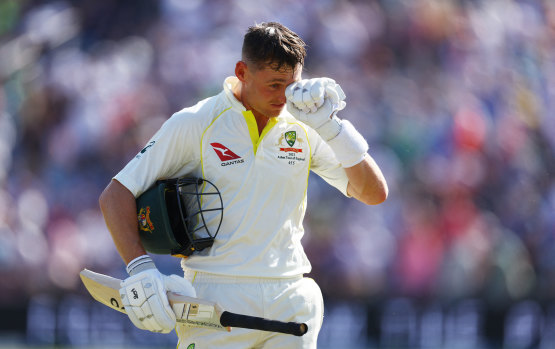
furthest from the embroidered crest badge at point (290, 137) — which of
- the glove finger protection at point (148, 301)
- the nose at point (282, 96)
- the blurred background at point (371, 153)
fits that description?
the blurred background at point (371, 153)

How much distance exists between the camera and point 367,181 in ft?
10.2

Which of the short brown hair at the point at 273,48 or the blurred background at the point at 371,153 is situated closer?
the short brown hair at the point at 273,48

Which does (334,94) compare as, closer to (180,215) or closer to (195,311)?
(180,215)

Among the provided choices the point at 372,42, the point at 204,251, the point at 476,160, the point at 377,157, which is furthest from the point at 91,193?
the point at 204,251

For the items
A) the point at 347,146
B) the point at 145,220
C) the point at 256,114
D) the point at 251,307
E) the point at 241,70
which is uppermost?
the point at 241,70

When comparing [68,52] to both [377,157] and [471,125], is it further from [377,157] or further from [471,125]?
[471,125]

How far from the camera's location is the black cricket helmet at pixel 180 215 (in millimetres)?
2900

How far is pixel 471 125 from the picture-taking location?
7793 mm

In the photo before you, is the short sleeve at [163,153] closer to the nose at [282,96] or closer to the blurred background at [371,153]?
the nose at [282,96]

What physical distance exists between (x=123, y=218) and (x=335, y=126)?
2.76ft

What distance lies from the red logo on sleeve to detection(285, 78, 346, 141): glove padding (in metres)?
0.28

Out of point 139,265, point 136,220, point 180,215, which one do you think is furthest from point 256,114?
point 139,265

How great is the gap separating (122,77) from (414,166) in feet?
9.27

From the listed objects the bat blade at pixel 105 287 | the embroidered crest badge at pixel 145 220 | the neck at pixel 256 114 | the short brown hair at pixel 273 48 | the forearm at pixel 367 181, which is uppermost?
the short brown hair at pixel 273 48
